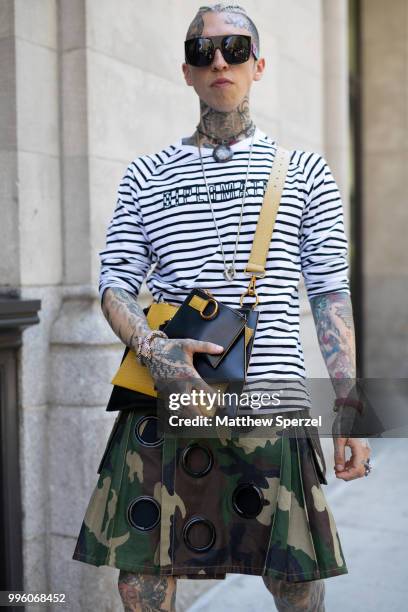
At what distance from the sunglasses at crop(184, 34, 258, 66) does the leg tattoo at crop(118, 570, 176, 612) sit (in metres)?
1.62

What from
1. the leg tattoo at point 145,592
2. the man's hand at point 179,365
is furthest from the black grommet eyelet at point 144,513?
the man's hand at point 179,365

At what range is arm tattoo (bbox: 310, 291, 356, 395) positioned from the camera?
7.80 ft

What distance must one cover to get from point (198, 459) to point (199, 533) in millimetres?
226

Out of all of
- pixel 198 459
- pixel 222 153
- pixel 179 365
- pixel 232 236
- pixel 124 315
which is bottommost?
pixel 198 459

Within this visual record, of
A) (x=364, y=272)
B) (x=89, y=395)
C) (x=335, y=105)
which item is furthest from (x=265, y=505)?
(x=364, y=272)

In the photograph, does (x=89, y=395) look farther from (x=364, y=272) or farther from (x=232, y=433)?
(x=364, y=272)

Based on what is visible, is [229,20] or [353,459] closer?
[353,459]

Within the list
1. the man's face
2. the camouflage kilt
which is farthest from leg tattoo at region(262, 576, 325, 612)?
the man's face

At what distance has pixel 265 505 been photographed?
2.33 meters

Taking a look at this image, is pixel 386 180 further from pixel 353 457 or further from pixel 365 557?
pixel 353 457

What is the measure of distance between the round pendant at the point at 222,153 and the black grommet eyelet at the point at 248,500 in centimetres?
104

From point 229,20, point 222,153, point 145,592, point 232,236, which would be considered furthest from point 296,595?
point 229,20

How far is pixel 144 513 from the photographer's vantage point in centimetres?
235

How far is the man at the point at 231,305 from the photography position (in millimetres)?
2312
